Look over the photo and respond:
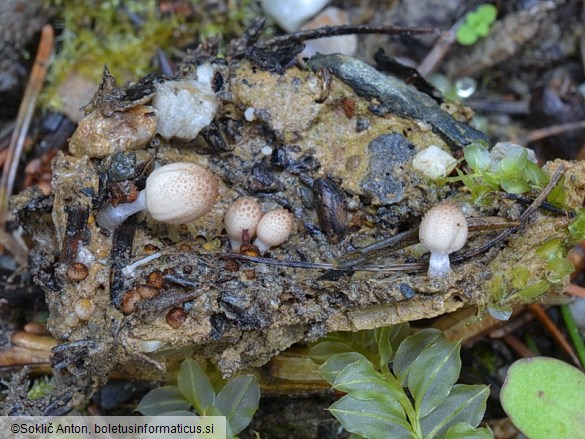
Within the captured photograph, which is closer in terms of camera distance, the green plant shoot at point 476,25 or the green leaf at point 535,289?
the green leaf at point 535,289

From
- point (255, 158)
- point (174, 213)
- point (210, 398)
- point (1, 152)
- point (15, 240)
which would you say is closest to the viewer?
point (174, 213)

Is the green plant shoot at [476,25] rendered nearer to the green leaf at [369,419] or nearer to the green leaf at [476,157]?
the green leaf at [476,157]

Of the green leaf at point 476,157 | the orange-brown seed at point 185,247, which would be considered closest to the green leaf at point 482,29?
the green leaf at point 476,157

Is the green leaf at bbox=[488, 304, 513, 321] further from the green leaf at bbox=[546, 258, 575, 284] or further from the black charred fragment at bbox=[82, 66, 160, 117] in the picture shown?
the black charred fragment at bbox=[82, 66, 160, 117]

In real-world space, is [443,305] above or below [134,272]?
below

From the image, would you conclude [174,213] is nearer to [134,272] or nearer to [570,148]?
[134,272]

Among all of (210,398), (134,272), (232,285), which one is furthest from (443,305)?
(134,272)

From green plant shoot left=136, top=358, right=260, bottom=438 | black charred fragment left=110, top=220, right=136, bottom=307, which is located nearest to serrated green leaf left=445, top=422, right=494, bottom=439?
green plant shoot left=136, top=358, right=260, bottom=438
